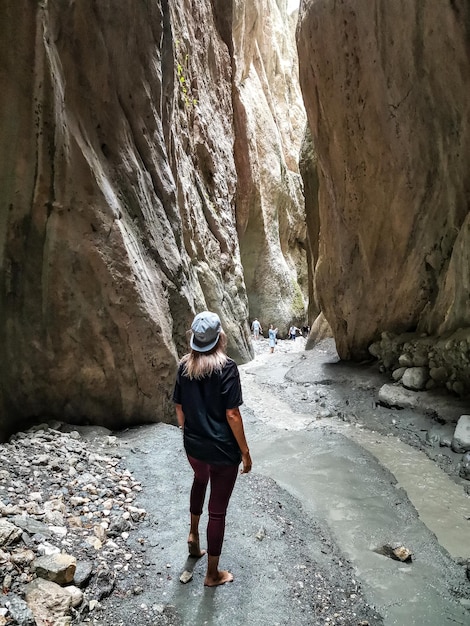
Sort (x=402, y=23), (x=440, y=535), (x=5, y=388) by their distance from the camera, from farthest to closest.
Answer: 1. (x=402, y=23)
2. (x=5, y=388)
3. (x=440, y=535)

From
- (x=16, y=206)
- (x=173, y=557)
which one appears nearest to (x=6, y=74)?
(x=16, y=206)

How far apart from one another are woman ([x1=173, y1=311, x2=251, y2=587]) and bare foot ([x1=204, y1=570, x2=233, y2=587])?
9 cm

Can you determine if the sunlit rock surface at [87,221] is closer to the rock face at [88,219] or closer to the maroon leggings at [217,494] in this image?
the rock face at [88,219]

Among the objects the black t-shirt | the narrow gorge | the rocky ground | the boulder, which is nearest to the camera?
the rocky ground

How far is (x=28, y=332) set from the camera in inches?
194

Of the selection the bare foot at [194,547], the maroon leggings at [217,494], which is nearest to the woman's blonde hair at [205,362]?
the maroon leggings at [217,494]

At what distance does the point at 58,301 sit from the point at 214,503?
3.17 m

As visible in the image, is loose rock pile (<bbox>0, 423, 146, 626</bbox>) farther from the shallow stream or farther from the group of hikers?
the group of hikers

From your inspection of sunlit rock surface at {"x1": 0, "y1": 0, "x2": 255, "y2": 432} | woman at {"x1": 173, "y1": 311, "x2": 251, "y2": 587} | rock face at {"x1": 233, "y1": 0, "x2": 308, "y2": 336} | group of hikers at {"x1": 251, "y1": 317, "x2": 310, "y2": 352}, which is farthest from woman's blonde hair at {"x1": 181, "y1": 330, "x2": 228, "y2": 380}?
rock face at {"x1": 233, "y1": 0, "x2": 308, "y2": 336}

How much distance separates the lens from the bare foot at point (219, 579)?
2.99 m

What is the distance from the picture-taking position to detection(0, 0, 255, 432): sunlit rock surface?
15.3 feet

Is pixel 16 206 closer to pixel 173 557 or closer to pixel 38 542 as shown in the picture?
pixel 38 542

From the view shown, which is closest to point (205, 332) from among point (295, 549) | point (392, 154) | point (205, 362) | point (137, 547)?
point (205, 362)

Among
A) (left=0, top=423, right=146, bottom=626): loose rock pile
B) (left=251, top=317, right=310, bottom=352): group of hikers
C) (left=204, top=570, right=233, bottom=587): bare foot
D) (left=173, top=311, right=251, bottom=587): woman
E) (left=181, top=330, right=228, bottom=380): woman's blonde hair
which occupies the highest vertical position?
(left=181, top=330, right=228, bottom=380): woman's blonde hair
